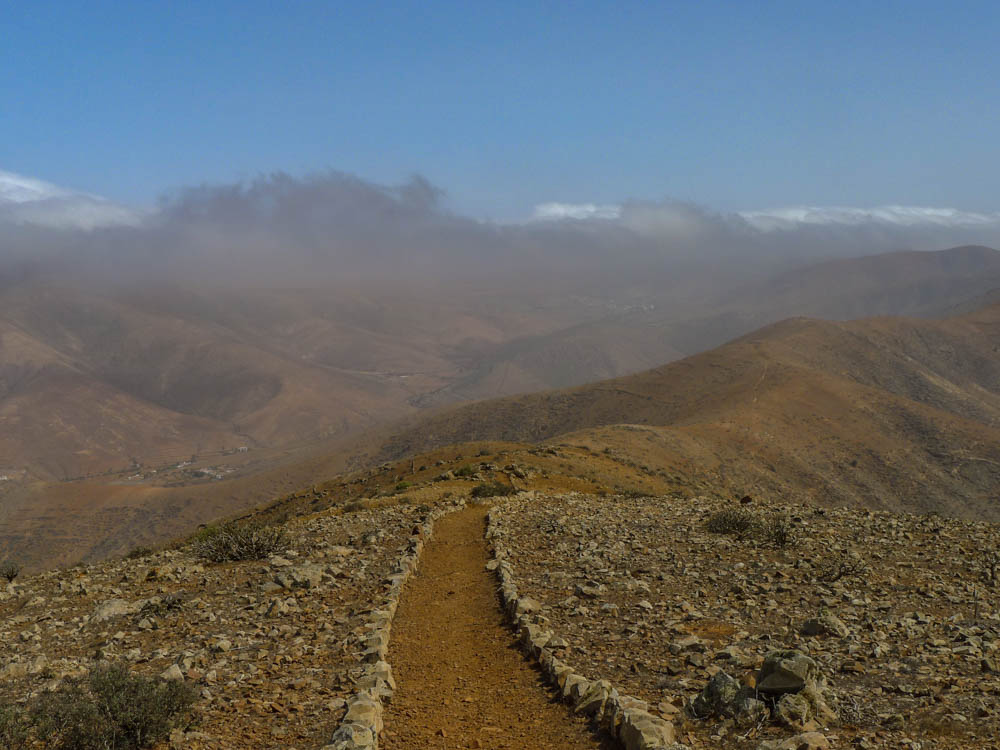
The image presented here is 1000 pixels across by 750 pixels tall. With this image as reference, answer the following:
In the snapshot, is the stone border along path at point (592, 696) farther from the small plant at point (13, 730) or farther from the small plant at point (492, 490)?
the small plant at point (492, 490)

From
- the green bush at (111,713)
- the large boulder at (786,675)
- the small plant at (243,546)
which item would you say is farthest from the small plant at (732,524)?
the green bush at (111,713)

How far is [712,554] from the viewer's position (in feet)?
45.1

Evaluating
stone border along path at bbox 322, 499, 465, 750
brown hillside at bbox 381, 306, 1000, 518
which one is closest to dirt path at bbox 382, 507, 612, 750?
stone border along path at bbox 322, 499, 465, 750

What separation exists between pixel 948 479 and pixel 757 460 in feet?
48.9

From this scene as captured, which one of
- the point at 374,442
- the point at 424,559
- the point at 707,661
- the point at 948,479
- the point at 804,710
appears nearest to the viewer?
the point at 804,710

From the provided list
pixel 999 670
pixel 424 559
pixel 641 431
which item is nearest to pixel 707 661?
pixel 999 670

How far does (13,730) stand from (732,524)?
13274 mm

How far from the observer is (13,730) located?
6477 mm

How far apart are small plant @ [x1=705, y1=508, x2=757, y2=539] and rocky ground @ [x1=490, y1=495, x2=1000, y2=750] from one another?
11cm

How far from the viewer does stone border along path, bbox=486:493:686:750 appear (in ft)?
20.6

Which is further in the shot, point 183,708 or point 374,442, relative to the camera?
point 374,442

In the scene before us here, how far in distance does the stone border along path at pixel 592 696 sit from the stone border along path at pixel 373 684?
5.97 feet

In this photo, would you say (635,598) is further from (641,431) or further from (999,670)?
(641,431)

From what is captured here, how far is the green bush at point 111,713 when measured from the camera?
21.5 feet
